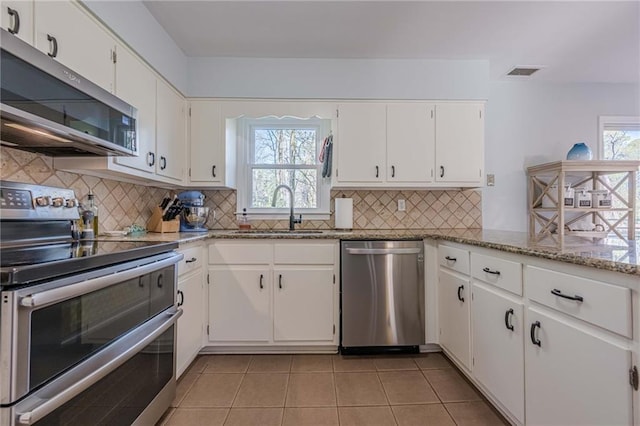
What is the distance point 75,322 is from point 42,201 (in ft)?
2.46

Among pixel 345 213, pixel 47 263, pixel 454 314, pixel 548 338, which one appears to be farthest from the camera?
pixel 345 213

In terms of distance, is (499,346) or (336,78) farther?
(336,78)

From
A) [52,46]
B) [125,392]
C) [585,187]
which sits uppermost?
[52,46]

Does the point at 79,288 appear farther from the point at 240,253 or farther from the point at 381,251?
the point at 381,251

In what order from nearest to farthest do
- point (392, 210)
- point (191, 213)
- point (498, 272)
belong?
point (498, 272)
point (191, 213)
point (392, 210)

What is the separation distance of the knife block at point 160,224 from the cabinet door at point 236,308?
1.51 feet

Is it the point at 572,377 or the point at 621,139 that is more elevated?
the point at 621,139

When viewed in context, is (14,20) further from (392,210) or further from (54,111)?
(392,210)

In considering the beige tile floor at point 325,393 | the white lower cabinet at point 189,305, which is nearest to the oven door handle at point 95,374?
the white lower cabinet at point 189,305

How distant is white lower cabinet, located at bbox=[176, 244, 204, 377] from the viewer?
1.92m

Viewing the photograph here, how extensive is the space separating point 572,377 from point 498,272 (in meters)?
0.53

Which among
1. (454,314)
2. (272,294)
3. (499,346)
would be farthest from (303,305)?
(499,346)

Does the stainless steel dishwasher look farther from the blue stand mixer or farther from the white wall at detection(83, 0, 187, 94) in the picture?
the white wall at detection(83, 0, 187, 94)

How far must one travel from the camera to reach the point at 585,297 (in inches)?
41.8
